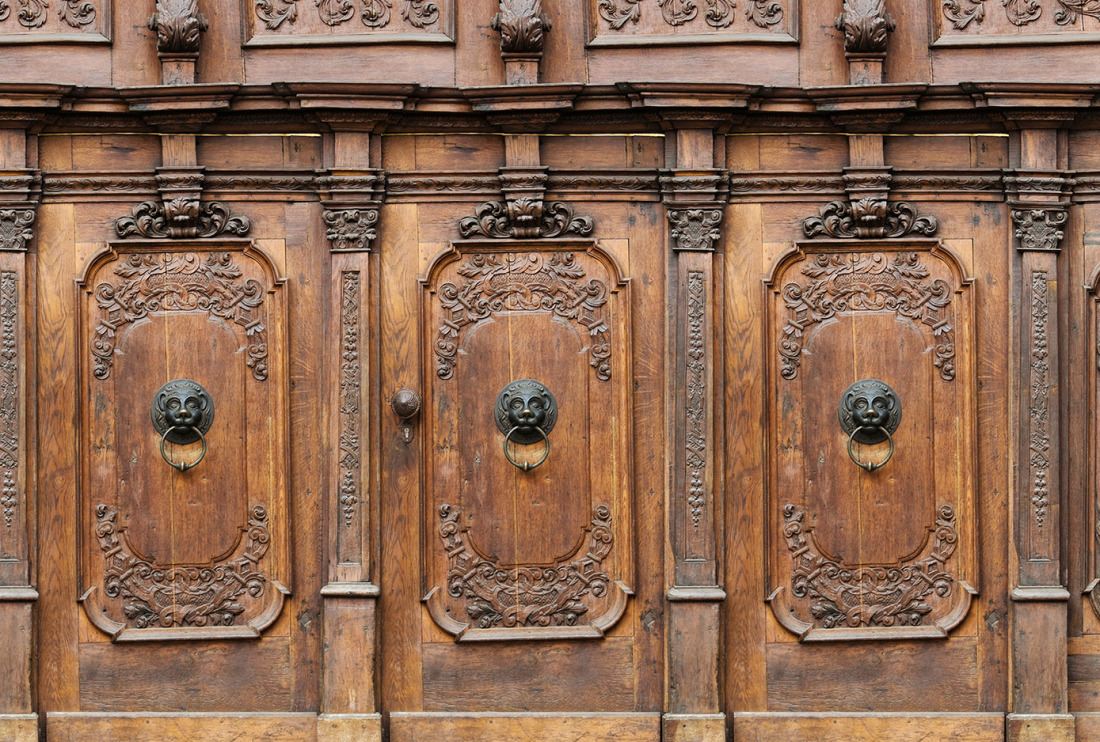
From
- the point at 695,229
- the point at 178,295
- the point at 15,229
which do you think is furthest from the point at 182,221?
the point at 695,229

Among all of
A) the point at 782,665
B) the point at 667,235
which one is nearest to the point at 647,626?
the point at 782,665

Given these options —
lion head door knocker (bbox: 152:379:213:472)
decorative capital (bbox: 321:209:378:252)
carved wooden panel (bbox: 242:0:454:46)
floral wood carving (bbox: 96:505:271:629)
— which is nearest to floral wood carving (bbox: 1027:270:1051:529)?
carved wooden panel (bbox: 242:0:454:46)

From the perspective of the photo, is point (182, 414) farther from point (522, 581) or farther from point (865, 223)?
point (865, 223)

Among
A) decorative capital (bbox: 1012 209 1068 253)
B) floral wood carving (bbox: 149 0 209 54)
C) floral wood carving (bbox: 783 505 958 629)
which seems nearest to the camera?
floral wood carving (bbox: 149 0 209 54)

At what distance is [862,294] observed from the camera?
20.6 feet

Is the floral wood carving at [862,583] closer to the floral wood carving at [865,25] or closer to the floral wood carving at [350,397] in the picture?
the floral wood carving at [350,397]

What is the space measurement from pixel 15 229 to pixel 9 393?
0.76m

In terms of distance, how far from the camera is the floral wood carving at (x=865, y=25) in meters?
6.13

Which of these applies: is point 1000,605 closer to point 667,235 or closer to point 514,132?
point 667,235

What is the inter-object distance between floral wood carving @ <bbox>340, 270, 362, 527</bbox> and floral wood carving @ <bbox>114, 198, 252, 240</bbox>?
1.95ft

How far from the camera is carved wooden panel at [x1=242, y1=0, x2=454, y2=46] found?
6.25 m

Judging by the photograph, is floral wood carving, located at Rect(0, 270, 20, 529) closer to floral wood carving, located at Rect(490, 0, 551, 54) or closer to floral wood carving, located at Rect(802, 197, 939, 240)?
floral wood carving, located at Rect(490, 0, 551, 54)

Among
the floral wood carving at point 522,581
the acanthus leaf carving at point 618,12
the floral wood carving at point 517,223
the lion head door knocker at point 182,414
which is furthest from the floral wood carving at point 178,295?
the acanthus leaf carving at point 618,12

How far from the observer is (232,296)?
6.25m
